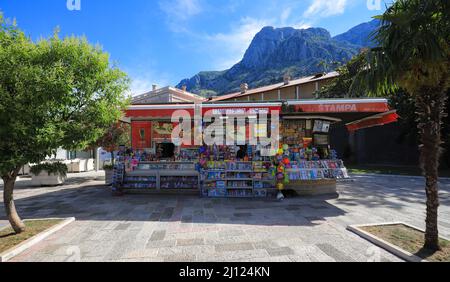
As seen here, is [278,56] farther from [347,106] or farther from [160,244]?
[160,244]

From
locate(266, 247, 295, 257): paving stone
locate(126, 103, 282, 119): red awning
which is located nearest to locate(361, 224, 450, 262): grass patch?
locate(266, 247, 295, 257): paving stone

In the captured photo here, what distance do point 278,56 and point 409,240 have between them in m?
134

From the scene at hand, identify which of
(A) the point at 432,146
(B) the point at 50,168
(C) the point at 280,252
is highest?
(A) the point at 432,146

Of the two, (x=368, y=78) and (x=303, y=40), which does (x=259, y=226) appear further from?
(x=303, y=40)

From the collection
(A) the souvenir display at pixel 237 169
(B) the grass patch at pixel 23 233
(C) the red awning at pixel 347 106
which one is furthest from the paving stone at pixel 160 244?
(C) the red awning at pixel 347 106

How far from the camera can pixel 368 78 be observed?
4.46m

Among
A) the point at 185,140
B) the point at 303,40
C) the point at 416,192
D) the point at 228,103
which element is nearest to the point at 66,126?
the point at 228,103

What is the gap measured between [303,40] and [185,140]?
13207 cm

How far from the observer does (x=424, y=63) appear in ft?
12.6

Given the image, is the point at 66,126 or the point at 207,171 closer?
the point at 66,126

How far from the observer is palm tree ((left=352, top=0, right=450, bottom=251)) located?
376cm

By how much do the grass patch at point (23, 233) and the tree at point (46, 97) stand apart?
0.63 ft

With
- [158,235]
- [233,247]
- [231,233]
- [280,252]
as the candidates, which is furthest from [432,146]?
[158,235]
